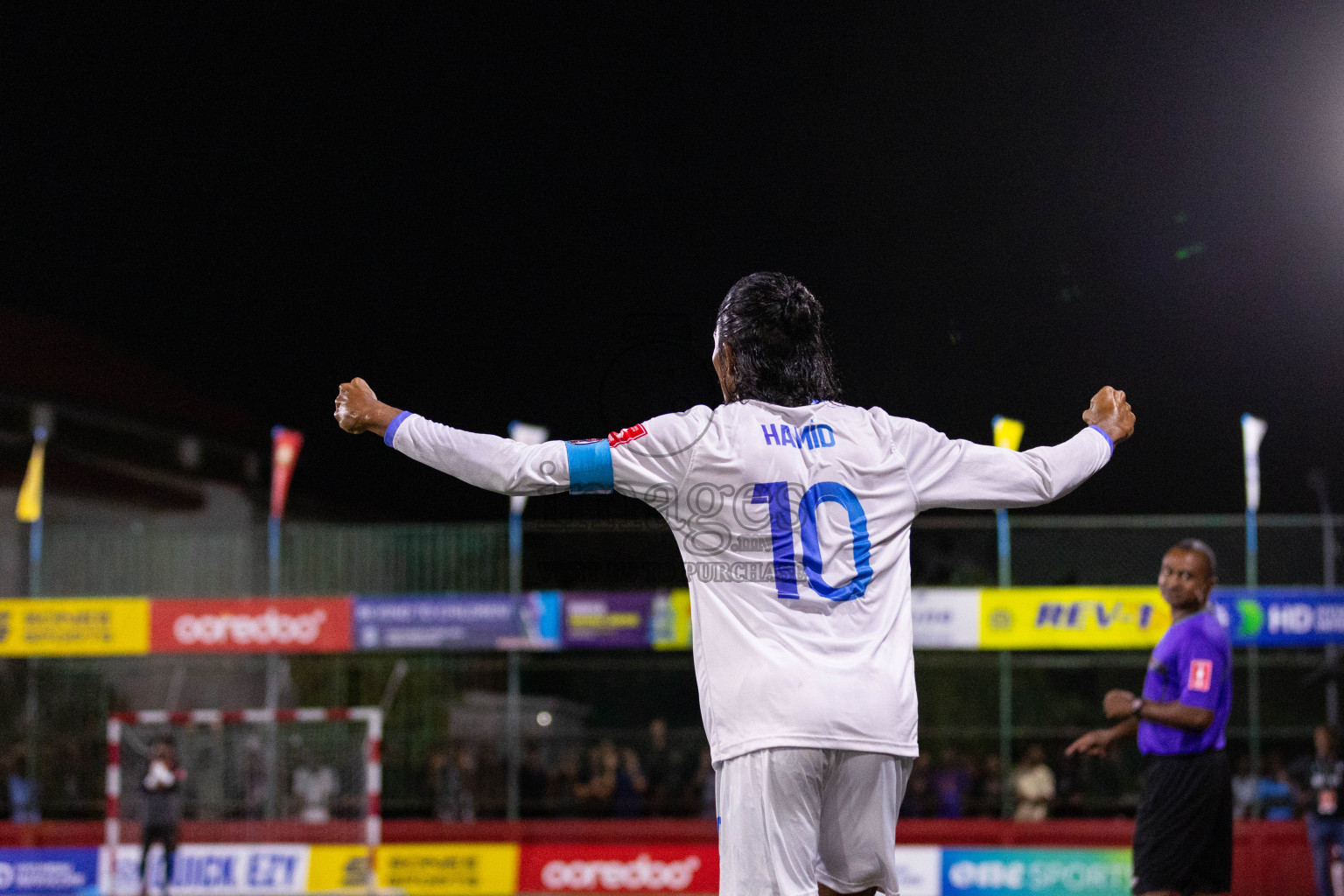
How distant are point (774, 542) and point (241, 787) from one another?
47.1 ft

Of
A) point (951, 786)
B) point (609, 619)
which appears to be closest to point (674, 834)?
point (609, 619)

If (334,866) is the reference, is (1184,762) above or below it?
above

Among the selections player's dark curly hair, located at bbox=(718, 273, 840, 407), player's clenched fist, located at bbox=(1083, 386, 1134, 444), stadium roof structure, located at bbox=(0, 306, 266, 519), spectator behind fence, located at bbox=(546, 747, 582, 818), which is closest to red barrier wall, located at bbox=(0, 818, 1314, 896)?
spectator behind fence, located at bbox=(546, 747, 582, 818)

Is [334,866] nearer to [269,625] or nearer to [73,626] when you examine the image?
[269,625]

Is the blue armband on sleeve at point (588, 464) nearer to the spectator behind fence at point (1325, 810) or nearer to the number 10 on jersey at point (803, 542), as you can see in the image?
A: the number 10 on jersey at point (803, 542)

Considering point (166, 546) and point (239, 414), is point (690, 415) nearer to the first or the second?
point (166, 546)

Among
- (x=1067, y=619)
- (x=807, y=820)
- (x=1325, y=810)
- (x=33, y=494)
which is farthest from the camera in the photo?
(x=33, y=494)

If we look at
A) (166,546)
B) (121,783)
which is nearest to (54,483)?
(166,546)

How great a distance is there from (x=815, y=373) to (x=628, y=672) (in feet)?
44.6

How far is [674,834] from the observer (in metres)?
14.7

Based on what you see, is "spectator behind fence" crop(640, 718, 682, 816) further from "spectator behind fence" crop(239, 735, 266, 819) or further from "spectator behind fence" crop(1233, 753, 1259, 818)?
"spectator behind fence" crop(1233, 753, 1259, 818)

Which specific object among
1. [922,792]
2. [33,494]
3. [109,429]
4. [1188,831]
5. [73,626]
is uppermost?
[109,429]

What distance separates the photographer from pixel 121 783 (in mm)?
16062

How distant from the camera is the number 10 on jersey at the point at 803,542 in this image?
114 inches
